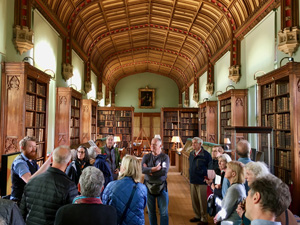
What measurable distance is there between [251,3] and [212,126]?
554cm

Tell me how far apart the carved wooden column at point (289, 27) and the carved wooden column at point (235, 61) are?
131 inches

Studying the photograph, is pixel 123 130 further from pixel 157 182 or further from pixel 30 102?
pixel 157 182

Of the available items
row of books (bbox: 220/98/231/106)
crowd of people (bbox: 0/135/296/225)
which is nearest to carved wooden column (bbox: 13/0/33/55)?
crowd of people (bbox: 0/135/296/225)

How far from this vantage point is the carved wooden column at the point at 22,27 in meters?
5.88

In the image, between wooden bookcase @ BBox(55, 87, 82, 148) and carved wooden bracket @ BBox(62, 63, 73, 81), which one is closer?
wooden bookcase @ BBox(55, 87, 82, 148)

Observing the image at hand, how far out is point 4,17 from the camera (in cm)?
554

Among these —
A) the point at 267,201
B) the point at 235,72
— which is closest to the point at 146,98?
the point at 235,72

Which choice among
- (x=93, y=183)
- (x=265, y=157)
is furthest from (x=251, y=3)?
(x=93, y=183)

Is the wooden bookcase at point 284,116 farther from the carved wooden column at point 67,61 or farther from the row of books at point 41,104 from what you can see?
the carved wooden column at point 67,61

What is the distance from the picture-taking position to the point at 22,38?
5898mm

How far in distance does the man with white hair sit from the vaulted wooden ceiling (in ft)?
22.1

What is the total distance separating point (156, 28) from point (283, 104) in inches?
357

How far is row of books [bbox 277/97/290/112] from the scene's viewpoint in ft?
18.3

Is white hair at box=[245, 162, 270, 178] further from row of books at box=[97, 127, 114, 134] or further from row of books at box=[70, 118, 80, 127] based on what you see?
row of books at box=[97, 127, 114, 134]
